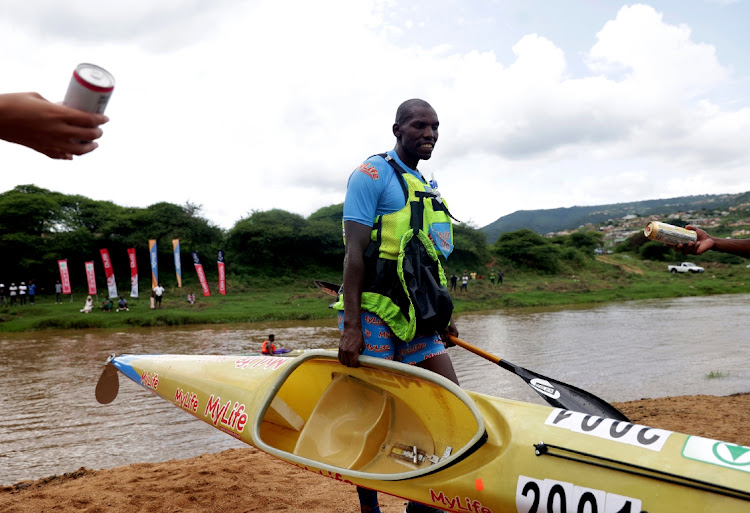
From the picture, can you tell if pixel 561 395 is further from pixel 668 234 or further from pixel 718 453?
pixel 718 453

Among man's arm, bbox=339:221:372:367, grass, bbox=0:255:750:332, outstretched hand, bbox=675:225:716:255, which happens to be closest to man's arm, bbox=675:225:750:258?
outstretched hand, bbox=675:225:716:255

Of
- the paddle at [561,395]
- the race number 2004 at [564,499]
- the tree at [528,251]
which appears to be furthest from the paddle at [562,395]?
the tree at [528,251]

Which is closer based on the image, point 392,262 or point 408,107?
point 392,262

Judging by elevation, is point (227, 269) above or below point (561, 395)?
above

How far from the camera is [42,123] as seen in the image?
1233mm

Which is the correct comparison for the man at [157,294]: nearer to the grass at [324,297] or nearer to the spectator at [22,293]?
the grass at [324,297]

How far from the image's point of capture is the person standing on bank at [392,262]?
2.44 m

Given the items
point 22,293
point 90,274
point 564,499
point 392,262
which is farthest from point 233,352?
point 22,293

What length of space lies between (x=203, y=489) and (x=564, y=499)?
2.83 meters

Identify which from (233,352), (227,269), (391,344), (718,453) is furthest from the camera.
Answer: (227,269)

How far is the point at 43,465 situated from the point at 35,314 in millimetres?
18791

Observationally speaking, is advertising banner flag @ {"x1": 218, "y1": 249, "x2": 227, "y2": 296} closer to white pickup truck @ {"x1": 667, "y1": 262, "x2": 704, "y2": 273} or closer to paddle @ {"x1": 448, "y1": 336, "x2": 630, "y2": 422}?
paddle @ {"x1": 448, "y1": 336, "x2": 630, "y2": 422}

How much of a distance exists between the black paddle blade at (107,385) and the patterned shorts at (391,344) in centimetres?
314

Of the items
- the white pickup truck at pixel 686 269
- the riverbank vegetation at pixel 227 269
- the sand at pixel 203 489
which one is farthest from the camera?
the white pickup truck at pixel 686 269
